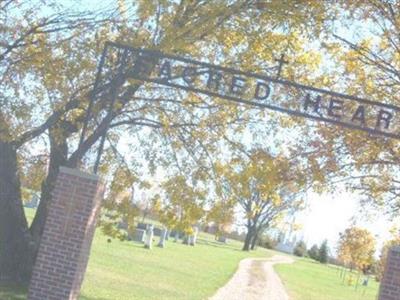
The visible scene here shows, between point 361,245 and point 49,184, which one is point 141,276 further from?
point 361,245

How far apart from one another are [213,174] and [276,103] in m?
2.23

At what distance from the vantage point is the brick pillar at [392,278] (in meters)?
10.8

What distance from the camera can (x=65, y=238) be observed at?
443 inches

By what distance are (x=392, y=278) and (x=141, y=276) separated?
11.5 meters

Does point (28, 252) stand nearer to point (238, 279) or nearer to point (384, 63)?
point (384, 63)

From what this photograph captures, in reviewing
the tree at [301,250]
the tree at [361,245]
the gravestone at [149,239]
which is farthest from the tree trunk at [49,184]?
the tree at [301,250]

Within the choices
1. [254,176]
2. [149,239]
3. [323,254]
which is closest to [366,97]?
[254,176]

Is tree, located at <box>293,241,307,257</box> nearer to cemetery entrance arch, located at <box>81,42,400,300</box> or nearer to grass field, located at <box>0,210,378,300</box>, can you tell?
grass field, located at <box>0,210,378,300</box>

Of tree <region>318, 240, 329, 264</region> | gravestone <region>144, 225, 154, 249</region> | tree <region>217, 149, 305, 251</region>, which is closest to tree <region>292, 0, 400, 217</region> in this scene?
tree <region>217, 149, 305, 251</region>

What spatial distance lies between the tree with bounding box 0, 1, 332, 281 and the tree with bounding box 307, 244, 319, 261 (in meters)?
73.6

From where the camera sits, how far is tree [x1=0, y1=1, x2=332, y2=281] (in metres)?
13.5

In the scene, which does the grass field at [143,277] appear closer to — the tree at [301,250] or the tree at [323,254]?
the tree at [323,254]

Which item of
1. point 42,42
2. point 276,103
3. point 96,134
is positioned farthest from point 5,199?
point 276,103

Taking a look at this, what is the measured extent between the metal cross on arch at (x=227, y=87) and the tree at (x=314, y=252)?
7468 cm
